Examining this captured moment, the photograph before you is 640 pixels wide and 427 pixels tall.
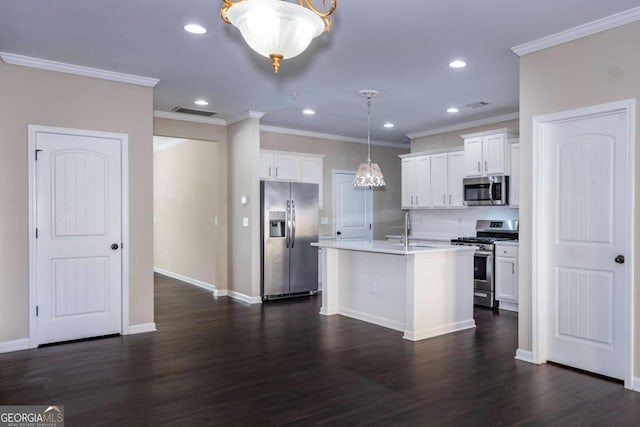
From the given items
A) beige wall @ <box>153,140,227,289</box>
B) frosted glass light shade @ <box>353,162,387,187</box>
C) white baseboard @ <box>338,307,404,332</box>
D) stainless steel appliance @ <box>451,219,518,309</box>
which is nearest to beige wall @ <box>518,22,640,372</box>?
white baseboard @ <box>338,307,404,332</box>

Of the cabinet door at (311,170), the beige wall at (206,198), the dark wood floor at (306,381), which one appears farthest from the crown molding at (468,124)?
the beige wall at (206,198)

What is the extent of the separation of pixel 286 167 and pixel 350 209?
172 cm

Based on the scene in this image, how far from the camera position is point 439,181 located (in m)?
7.51

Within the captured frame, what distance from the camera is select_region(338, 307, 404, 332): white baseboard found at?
496cm

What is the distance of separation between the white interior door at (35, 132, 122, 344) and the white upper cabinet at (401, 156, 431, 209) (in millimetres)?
4800

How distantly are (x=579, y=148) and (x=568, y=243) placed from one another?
2.47ft

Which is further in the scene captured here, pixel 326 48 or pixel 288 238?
pixel 288 238

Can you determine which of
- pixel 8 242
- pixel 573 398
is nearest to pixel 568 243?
pixel 573 398

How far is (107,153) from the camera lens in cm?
474

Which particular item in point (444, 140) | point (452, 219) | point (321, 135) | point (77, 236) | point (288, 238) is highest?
point (321, 135)

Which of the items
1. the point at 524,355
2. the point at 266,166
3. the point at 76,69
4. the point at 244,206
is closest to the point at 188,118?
the point at 266,166

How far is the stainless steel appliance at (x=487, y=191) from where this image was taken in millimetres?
6453

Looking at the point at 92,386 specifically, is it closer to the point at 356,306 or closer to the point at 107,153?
the point at 107,153

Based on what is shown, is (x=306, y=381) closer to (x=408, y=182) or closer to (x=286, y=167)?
(x=286, y=167)
